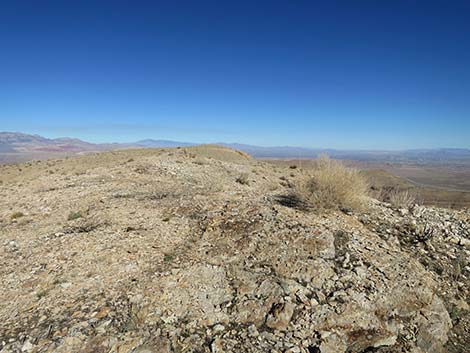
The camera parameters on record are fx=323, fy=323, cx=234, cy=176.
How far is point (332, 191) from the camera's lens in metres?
8.93

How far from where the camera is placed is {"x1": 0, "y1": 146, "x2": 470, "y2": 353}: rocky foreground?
15.7 feet

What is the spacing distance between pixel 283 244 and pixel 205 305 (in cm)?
226

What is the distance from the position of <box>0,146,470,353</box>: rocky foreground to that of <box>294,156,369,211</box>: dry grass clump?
0.38 meters

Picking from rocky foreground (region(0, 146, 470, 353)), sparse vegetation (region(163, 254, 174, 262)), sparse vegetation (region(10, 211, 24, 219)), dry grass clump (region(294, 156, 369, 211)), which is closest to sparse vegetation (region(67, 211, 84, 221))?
rocky foreground (region(0, 146, 470, 353))

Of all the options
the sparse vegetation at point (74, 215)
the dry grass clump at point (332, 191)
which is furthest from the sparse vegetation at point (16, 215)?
the dry grass clump at point (332, 191)

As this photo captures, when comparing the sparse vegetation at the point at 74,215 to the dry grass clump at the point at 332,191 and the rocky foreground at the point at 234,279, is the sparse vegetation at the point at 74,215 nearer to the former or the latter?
the rocky foreground at the point at 234,279

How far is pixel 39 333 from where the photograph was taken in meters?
4.62

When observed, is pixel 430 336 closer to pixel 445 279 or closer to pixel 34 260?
pixel 445 279

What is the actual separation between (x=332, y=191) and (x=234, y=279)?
14.0 ft

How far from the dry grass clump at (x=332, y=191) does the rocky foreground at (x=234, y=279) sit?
1.24 ft

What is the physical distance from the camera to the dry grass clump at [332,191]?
344 inches

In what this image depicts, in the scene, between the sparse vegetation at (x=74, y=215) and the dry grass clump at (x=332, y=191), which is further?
the sparse vegetation at (x=74, y=215)

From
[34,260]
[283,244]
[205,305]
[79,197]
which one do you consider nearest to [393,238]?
[283,244]

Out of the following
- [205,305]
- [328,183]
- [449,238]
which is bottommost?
[205,305]
